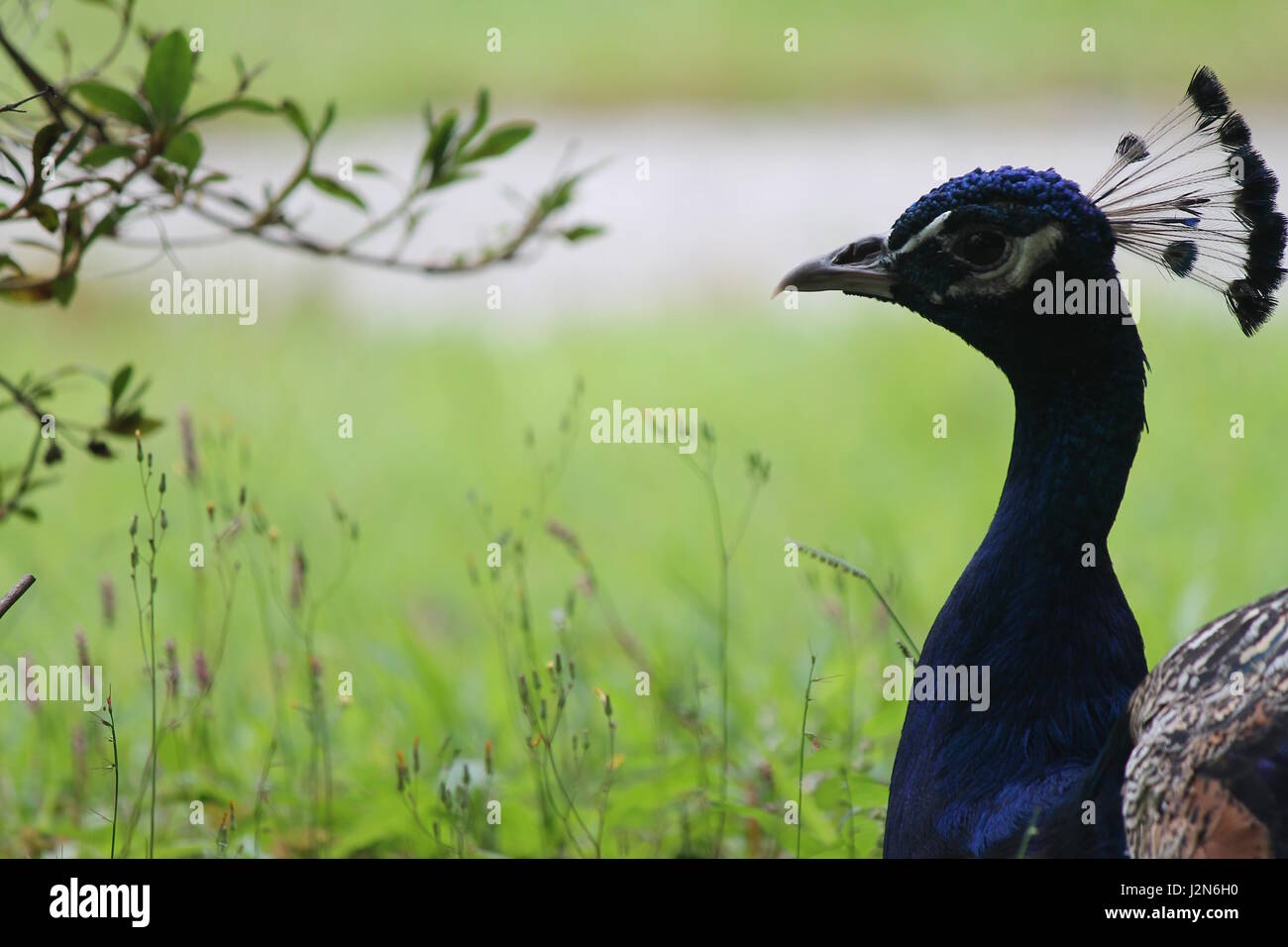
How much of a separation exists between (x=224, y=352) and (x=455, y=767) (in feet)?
13.3

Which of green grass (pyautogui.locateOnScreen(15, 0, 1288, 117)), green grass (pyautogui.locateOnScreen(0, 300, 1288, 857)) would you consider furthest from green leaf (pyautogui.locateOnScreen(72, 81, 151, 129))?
green grass (pyautogui.locateOnScreen(15, 0, 1288, 117))

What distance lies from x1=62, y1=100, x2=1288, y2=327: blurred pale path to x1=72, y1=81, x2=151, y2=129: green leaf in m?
4.74

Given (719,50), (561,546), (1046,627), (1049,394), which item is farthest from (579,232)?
(719,50)

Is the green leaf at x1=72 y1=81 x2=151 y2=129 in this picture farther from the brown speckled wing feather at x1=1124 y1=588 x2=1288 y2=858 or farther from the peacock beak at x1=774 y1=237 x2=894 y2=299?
the brown speckled wing feather at x1=1124 y1=588 x2=1288 y2=858

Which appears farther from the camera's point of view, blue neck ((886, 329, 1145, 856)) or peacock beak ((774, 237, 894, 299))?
peacock beak ((774, 237, 894, 299))

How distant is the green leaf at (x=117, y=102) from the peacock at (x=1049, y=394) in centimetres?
102

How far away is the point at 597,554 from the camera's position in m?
4.99

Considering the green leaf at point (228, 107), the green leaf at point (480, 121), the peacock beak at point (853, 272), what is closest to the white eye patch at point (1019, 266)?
the peacock beak at point (853, 272)

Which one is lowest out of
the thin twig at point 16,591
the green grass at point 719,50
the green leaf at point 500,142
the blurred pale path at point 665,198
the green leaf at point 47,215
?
the thin twig at point 16,591

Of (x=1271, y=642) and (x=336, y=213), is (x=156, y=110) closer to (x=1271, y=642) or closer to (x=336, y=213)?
(x=1271, y=642)

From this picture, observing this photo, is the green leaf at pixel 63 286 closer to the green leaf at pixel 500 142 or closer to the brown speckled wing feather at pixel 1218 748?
the green leaf at pixel 500 142

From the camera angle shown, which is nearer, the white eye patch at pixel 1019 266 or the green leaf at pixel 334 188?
the white eye patch at pixel 1019 266

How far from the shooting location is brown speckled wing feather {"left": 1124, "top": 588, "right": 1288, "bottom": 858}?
1855 millimetres

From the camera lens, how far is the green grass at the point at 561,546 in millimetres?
3152
